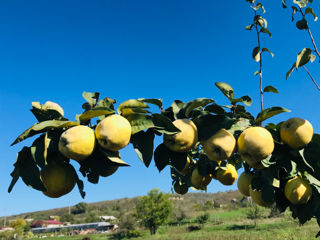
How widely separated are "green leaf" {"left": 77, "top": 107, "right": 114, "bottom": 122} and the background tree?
105 ft

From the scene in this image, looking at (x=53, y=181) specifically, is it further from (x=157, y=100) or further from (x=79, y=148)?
(x=157, y=100)

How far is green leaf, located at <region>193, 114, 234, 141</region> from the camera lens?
1266 millimetres

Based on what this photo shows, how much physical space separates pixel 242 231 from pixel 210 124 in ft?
83.4

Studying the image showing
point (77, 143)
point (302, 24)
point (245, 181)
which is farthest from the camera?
point (302, 24)

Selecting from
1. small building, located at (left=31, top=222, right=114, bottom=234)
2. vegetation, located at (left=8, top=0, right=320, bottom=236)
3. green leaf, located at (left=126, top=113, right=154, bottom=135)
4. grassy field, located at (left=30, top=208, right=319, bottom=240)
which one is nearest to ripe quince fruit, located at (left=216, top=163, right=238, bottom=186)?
vegetation, located at (left=8, top=0, right=320, bottom=236)

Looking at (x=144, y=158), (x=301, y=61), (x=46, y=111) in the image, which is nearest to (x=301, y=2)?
(x=301, y=61)

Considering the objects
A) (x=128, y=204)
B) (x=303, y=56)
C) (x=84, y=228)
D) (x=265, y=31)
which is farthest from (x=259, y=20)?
(x=128, y=204)

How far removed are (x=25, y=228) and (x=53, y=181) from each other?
2128 inches

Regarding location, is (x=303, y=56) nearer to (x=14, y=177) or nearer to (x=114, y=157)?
(x=114, y=157)

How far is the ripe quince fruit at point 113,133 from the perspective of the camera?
105 centimetres

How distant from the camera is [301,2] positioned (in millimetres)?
2375

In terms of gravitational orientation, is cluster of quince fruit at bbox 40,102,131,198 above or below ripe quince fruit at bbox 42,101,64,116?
below

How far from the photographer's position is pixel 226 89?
146 cm

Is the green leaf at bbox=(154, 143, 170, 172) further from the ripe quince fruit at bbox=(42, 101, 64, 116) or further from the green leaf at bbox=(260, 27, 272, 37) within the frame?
the green leaf at bbox=(260, 27, 272, 37)
